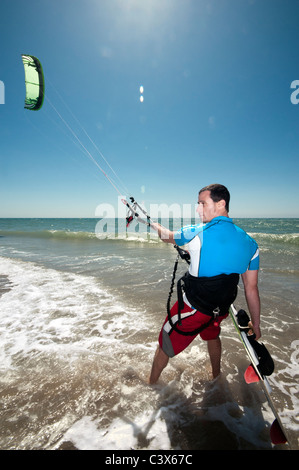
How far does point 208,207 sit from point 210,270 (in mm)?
837

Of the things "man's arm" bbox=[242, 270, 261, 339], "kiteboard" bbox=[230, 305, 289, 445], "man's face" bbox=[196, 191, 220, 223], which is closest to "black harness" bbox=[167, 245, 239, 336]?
"man's arm" bbox=[242, 270, 261, 339]

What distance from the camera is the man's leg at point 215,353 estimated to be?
10.0 ft

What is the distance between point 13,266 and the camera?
10672 millimetres

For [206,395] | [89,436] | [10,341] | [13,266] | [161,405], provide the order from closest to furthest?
[89,436] < [161,405] < [206,395] < [10,341] < [13,266]

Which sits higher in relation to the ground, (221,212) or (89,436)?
(221,212)

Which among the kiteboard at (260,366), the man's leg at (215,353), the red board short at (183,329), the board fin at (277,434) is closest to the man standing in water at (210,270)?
the red board short at (183,329)

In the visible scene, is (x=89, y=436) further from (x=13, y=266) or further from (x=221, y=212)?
(x=13, y=266)

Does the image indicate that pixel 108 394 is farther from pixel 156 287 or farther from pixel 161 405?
pixel 156 287

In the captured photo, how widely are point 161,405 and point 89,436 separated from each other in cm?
105

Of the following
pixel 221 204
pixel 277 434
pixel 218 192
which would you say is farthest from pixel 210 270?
pixel 277 434

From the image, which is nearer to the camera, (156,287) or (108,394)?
(108,394)

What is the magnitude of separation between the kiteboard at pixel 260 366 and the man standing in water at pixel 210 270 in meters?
0.22
